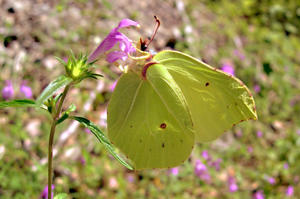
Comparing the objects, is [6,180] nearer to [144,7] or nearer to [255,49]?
[144,7]

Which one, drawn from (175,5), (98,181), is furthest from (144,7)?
(98,181)

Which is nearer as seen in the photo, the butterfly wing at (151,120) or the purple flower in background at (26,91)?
the butterfly wing at (151,120)

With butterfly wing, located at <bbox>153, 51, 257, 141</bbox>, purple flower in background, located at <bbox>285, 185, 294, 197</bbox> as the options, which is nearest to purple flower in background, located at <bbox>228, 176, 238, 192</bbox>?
purple flower in background, located at <bbox>285, 185, 294, 197</bbox>

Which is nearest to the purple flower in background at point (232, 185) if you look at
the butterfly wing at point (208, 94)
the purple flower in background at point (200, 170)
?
the purple flower in background at point (200, 170)

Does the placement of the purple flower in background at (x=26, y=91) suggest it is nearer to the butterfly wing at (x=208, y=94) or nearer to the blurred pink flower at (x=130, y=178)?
the blurred pink flower at (x=130, y=178)

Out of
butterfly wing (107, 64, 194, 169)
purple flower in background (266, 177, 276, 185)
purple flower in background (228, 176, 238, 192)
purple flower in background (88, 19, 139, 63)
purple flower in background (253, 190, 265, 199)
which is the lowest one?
purple flower in background (253, 190, 265, 199)

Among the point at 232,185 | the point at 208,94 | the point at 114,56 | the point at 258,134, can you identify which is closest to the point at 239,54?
the point at 258,134

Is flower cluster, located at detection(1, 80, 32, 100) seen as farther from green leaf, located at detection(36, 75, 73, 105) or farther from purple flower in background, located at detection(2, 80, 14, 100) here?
green leaf, located at detection(36, 75, 73, 105)
